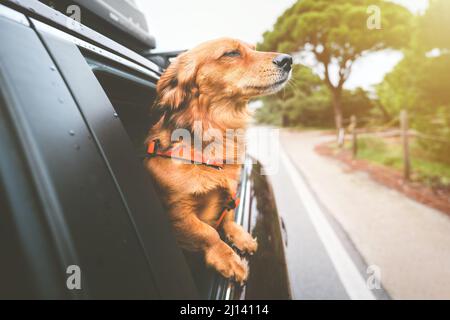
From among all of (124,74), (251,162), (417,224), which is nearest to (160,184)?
(124,74)

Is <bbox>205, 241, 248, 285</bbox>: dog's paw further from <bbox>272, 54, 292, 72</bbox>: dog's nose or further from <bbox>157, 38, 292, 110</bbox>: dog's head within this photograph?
<bbox>272, 54, 292, 72</bbox>: dog's nose

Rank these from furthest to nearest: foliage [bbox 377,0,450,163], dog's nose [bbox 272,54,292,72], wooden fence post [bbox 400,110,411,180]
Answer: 1. wooden fence post [bbox 400,110,411,180]
2. foliage [bbox 377,0,450,163]
3. dog's nose [bbox 272,54,292,72]

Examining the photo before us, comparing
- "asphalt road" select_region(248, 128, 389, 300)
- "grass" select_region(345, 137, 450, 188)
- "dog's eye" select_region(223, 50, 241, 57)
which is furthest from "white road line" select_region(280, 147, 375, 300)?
"grass" select_region(345, 137, 450, 188)

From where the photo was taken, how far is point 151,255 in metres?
0.81

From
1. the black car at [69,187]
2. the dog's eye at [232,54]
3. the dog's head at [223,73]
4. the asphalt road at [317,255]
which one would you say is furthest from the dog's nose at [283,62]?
the black car at [69,187]

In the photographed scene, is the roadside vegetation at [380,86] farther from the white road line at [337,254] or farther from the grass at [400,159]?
the white road line at [337,254]

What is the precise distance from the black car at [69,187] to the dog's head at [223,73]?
28 centimetres

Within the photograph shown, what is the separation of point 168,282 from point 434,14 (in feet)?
23.5

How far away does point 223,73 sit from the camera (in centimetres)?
114

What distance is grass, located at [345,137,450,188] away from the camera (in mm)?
6395

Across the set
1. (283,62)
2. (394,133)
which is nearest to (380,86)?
(394,133)

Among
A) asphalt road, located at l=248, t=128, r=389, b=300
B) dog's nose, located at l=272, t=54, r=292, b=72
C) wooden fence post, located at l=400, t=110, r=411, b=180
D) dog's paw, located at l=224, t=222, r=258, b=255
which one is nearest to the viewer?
dog's nose, located at l=272, t=54, r=292, b=72

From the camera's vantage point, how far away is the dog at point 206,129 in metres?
1.05

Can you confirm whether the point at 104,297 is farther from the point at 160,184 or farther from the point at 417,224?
the point at 417,224
